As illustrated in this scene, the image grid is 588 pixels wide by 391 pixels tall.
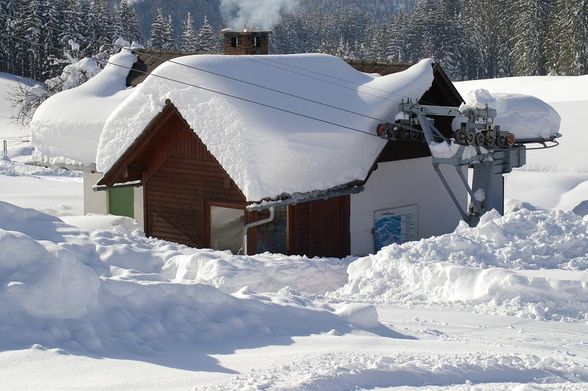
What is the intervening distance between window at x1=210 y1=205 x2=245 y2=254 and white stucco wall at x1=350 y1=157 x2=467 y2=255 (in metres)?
2.17

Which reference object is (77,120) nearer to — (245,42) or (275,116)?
(245,42)

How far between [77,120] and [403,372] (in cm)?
1585

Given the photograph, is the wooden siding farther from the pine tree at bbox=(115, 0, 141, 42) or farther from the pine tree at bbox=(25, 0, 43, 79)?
the pine tree at bbox=(115, 0, 141, 42)

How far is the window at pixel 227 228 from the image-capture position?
63.1ft

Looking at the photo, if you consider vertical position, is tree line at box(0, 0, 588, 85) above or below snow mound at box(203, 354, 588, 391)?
above

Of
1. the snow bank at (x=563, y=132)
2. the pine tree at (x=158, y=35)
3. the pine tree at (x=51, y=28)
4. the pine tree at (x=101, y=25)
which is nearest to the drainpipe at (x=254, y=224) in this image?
the snow bank at (x=563, y=132)

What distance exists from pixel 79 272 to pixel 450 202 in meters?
13.2

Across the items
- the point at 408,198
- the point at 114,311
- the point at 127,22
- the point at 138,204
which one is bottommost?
the point at 114,311

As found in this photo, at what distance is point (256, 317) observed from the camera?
10.6m

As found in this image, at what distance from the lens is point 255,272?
15883 mm

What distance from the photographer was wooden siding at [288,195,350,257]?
18.9 metres

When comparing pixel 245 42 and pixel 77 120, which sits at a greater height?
pixel 245 42

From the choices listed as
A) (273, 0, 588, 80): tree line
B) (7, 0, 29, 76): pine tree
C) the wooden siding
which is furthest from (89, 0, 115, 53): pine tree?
the wooden siding

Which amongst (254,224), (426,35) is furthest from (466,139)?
(426,35)
